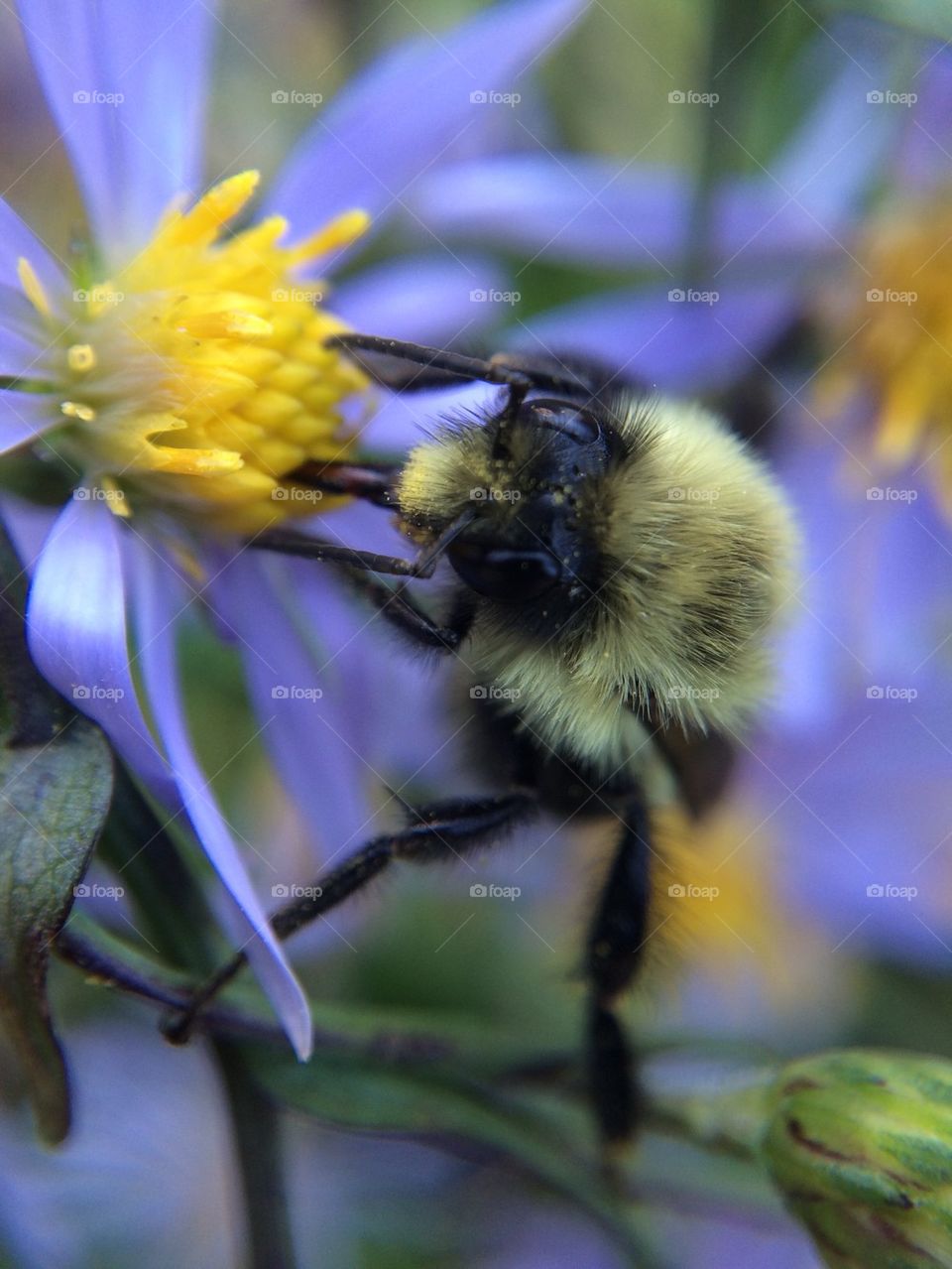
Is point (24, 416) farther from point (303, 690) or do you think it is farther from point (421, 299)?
point (421, 299)

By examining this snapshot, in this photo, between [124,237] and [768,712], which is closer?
[124,237]

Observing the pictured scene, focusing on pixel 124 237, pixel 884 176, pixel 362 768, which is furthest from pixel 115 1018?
pixel 884 176

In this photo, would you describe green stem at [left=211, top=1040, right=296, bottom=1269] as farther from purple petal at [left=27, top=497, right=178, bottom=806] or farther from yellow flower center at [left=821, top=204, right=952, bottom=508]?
yellow flower center at [left=821, top=204, right=952, bottom=508]

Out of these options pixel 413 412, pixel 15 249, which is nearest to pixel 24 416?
pixel 15 249

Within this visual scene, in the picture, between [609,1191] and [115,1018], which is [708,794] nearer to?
[609,1191]

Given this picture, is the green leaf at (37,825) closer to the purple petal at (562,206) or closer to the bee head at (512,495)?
the bee head at (512,495)

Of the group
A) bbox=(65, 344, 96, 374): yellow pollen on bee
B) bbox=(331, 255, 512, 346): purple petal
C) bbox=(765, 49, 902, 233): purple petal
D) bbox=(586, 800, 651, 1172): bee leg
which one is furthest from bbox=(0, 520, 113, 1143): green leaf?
bbox=(765, 49, 902, 233): purple petal
